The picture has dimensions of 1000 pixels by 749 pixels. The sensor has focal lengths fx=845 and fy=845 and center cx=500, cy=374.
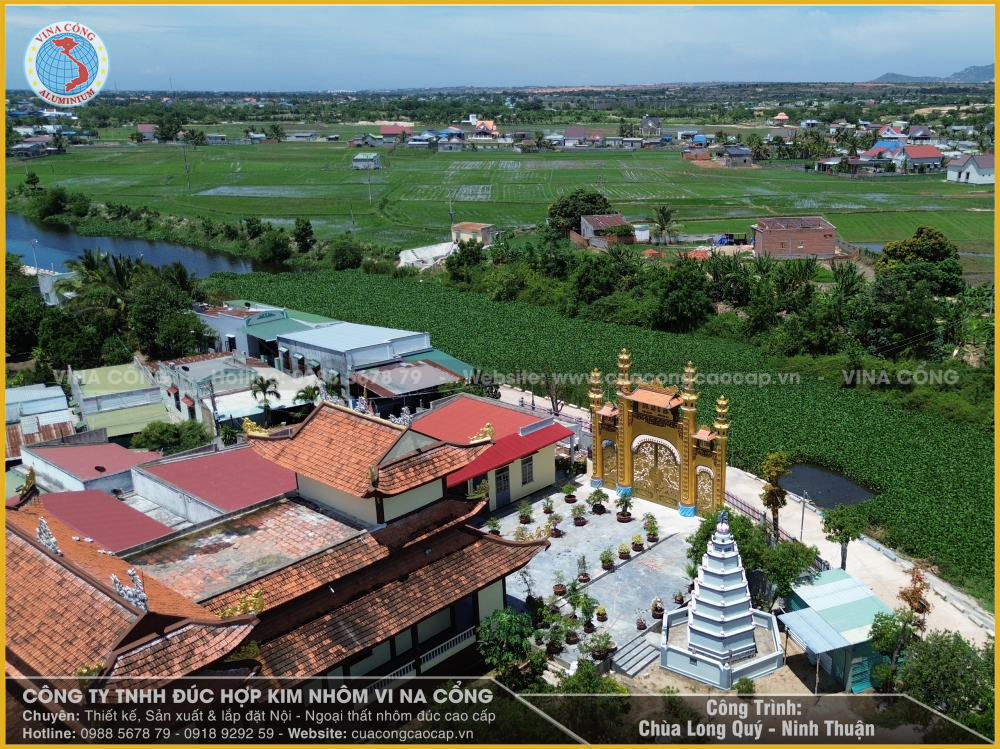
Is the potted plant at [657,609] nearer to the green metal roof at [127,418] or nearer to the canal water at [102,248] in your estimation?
the green metal roof at [127,418]

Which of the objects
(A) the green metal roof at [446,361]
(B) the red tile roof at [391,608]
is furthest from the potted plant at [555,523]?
(A) the green metal roof at [446,361]

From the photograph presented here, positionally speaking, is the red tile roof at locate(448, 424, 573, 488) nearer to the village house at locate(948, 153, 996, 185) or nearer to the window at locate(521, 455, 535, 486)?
the window at locate(521, 455, 535, 486)

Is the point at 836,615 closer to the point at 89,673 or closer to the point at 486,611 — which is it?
the point at 486,611

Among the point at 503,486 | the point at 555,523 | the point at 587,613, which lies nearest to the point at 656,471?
the point at 555,523

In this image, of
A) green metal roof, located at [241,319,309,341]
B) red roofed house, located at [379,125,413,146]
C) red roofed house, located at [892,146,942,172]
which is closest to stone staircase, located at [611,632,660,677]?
green metal roof, located at [241,319,309,341]

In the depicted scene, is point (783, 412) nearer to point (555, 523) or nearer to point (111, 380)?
point (555, 523)

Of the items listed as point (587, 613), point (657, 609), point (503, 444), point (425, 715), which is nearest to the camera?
point (425, 715)
